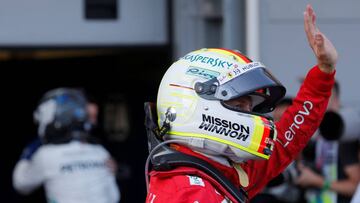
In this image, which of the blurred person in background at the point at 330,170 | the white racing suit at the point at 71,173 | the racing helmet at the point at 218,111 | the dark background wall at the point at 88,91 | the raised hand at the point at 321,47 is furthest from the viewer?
the dark background wall at the point at 88,91

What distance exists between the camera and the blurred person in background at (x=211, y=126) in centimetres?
261

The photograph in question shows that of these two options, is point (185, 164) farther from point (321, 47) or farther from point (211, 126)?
point (321, 47)

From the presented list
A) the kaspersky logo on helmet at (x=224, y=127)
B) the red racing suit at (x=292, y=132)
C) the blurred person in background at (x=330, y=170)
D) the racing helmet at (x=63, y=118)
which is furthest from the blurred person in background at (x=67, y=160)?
the kaspersky logo on helmet at (x=224, y=127)

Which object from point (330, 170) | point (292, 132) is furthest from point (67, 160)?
point (292, 132)

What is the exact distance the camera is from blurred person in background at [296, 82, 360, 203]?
4.70 m

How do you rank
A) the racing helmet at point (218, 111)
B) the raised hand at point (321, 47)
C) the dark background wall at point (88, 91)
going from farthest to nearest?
the dark background wall at point (88, 91), the raised hand at point (321, 47), the racing helmet at point (218, 111)

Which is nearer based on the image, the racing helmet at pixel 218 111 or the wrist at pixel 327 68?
the racing helmet at pixel 218 111

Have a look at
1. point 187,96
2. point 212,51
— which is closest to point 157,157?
point 187,96

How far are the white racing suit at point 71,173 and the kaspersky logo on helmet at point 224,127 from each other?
2.32 meters

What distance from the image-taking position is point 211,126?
105 inches

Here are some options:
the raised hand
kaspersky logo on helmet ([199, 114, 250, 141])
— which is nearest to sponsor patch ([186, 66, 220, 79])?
kaspersky logo on helmet ([199, 114, 250, 141])

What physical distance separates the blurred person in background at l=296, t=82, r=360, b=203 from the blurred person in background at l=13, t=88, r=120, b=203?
1117 mm

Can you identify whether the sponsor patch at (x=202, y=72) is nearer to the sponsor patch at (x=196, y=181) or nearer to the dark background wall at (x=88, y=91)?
the sponsor patch at (x=196, y=181)

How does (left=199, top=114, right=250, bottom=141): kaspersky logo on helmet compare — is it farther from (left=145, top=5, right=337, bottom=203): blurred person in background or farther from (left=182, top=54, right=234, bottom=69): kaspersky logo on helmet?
(left=182, top=54, right=234, bottom=69): kaspersky logo on helmet
